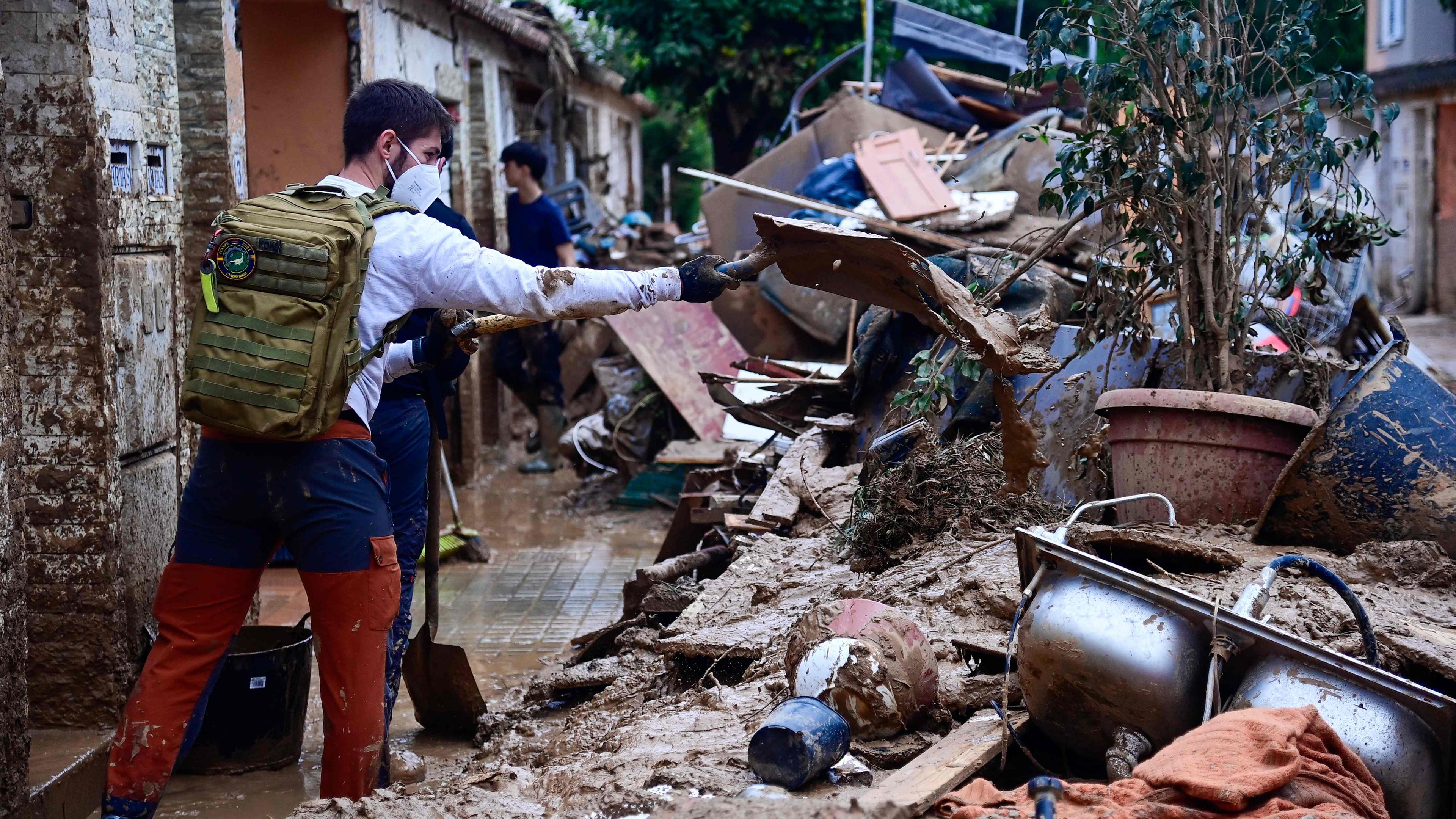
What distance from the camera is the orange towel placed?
6.73 ft

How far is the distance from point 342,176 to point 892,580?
205 cm

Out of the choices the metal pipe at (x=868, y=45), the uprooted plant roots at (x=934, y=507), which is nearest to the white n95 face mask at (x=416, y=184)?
the uprooted plant roots at (x=934, y=507)

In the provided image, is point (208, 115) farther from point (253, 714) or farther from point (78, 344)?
point (253, 714)

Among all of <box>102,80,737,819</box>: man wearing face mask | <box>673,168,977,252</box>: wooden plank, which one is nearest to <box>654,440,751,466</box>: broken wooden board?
<box>673,168,977,252</box>: wooden plank

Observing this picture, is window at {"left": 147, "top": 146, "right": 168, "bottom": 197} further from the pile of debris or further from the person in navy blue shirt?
the pile of debris

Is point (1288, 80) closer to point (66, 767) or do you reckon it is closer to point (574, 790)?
point (574, 790)

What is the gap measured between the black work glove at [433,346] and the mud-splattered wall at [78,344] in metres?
1.09

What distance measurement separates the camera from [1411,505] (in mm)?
3568

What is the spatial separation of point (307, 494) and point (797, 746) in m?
1.24

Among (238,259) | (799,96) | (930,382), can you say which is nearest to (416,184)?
(238,259)

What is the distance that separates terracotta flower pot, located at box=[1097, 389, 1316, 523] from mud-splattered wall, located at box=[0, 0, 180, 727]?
3259mm

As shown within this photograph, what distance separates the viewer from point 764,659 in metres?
3.50

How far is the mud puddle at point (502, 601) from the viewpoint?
3.59 m

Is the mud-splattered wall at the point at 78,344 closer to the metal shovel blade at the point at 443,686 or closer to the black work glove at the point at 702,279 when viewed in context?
the metal shovel blade at the point at 443,686
